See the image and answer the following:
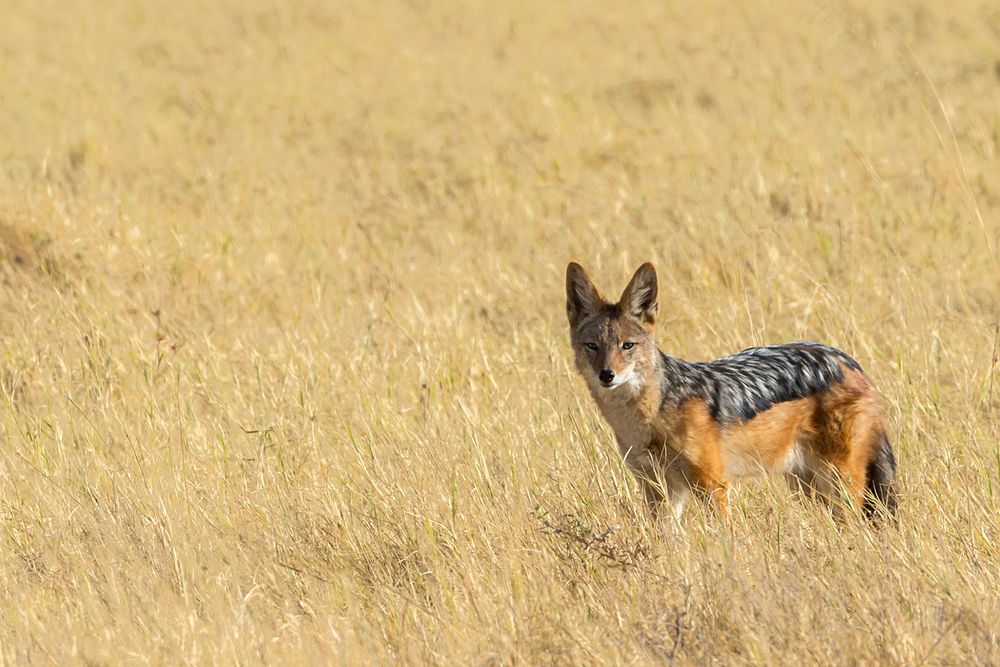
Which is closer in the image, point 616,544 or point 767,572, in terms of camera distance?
point 767,572

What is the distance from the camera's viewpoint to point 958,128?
12.2 m

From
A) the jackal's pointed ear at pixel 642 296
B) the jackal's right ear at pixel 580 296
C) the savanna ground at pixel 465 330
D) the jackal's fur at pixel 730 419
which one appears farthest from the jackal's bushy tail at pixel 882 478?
the jackal's right ear at pixel 580 296

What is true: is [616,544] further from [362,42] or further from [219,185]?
[362,42]

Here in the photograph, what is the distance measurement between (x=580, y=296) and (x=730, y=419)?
0.93m

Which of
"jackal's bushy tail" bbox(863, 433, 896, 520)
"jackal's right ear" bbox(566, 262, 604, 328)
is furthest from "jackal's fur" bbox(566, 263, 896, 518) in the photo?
"jackal's right ear" bbox(566, 262, 604, 328)

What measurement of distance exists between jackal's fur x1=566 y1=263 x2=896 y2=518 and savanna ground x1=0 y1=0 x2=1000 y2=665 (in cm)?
17

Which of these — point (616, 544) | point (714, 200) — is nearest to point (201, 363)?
point (616, 544)

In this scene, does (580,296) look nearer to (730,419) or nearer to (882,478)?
(730,419)

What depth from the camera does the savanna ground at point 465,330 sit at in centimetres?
430

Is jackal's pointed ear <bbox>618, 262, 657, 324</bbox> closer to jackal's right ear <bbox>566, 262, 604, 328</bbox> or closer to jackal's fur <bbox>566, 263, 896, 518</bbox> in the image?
jackal's fur <bbox>566, 263, 896, 518</bbox>

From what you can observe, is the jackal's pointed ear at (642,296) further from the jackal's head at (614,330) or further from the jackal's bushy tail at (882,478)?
the jackal's bushy tail at (882,478)

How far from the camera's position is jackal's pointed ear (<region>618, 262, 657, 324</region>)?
5.72 meters

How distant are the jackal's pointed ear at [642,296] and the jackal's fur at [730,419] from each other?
0.01 meters

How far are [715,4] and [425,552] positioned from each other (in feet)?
52.6
